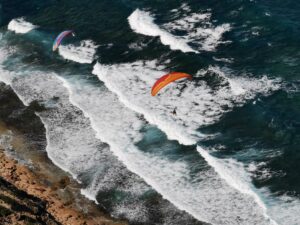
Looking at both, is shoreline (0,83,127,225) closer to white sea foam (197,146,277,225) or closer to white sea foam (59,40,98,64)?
white sea foam (197,146,277,225)

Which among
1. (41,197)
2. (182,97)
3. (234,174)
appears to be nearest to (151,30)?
(182,97)


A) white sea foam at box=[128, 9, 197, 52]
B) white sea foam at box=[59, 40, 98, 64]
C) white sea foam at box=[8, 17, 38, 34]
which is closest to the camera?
white sea foam at box=[128, 9, 197, 52]

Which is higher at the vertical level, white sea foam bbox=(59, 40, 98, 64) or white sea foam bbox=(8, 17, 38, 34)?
white sea foam bbox=(8, 17, 38, 34)

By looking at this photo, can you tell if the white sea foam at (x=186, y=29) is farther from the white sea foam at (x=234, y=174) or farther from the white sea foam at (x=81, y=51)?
the white sea foam at (x=234, y=174)

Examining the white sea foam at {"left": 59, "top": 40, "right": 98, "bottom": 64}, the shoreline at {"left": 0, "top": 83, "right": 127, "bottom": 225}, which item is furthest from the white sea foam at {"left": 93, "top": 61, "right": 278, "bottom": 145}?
the shoreline at {"left": 0, "top": 83, "right": 127, "bottom": 225}

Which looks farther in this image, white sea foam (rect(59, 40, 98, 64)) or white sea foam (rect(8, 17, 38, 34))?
white sea foam (rect(8, 17, 38, 34))

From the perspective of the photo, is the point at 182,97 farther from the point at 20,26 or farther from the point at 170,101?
the point at 20,26
